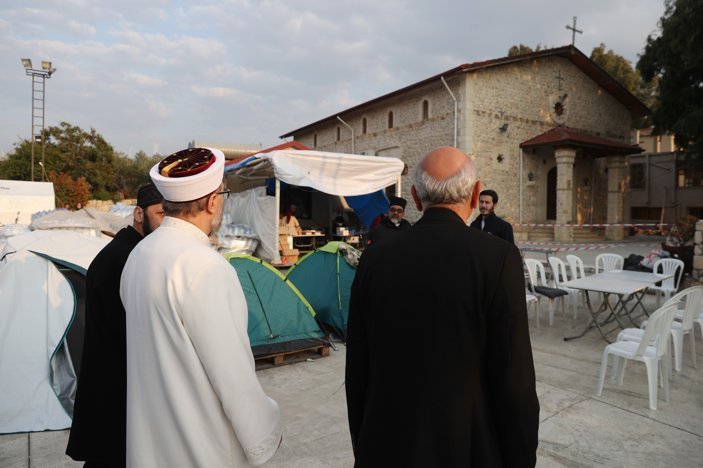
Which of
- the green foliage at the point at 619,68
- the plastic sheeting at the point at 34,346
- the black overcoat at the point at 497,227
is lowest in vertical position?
the plastic sheeting at the point at 34,346

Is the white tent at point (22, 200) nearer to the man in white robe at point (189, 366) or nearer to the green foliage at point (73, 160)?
the green foliage at point (73, 160)

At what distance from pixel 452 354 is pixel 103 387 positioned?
1408 millimetres

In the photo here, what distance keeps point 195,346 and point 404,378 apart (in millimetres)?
647

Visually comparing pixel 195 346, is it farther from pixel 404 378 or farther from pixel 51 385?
pixel 51 385

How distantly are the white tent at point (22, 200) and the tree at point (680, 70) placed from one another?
2252 cm

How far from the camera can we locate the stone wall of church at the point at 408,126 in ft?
58.4

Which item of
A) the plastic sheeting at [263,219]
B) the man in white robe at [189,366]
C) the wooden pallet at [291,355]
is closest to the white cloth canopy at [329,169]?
the plastic sheeting at [263,219]

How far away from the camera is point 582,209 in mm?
20688

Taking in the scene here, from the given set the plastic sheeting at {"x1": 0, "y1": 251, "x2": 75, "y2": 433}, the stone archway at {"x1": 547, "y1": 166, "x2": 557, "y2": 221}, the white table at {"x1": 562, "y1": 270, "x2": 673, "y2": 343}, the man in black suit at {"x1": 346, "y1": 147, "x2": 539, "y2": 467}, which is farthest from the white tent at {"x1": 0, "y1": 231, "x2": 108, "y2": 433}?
the stone archway at {"x1": 547, "y1": 166, "x2": 557, "y2": 221}

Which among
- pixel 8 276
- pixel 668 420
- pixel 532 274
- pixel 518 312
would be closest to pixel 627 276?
pixel 532 274

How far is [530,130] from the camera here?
1891 centimetres

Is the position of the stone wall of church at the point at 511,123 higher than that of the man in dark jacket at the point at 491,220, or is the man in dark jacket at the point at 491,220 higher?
the stone wall of church at the point at 511,123

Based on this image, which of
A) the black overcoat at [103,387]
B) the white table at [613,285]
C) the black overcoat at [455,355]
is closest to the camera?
the black overcoat at [455,355]

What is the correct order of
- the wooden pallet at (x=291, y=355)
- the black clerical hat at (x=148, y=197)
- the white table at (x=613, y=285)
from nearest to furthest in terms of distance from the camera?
the black clerical hat at (x=148, y=197) → the wooden pallet at (x=291, y=355) → the white table at (x=613, y=285)
